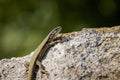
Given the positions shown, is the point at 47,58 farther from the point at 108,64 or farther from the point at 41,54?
the point at 108,64

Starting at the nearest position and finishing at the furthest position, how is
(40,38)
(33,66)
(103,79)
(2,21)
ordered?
1. (103,79)
2. (33,66)
3. (40,38)
4. (2,21)

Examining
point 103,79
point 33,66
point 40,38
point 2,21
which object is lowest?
point 103,79

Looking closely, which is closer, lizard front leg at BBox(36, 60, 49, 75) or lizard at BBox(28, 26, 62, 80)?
lizard front leg at BBox(36, 60, 49, 75)

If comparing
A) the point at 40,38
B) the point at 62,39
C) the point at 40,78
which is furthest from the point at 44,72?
the point at 40,38

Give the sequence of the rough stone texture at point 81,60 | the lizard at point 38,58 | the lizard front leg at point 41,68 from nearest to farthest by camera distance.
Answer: the rough stone texture at point 81,60 → the lizard front leg at point 41,68 → the lizard at point 38,58

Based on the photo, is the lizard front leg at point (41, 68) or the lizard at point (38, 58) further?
the lizard at point (38, 58)

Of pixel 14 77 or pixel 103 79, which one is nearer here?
pixel 103 79

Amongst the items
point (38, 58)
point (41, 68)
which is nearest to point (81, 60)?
point (41, 68)

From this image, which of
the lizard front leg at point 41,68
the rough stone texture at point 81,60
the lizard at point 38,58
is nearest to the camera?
the rough stone texture at point 81,60
